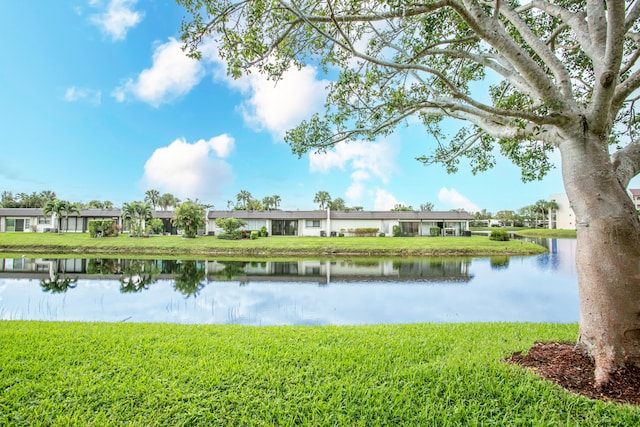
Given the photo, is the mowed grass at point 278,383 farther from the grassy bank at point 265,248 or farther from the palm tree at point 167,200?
the palm tree at point 167,200

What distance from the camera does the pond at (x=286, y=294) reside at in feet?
25.9

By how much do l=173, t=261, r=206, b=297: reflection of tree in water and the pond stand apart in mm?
36

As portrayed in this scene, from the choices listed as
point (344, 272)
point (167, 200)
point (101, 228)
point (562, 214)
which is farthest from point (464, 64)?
point (167, 200)

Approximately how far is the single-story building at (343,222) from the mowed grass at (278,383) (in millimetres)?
33746

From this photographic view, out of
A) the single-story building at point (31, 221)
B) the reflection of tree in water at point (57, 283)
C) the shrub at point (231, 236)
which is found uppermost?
the single-story building at point (31, 221)

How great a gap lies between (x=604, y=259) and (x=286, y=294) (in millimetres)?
8516

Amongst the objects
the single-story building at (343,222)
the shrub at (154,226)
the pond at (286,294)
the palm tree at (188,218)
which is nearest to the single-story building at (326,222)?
the single-story building at (343,222)

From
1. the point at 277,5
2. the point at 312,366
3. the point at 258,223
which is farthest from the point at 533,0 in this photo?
the point at 258,223

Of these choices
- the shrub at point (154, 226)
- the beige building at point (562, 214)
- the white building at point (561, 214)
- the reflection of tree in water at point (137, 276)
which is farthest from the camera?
the white building at point (561, 214)

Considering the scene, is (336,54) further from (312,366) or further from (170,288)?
(170,288)

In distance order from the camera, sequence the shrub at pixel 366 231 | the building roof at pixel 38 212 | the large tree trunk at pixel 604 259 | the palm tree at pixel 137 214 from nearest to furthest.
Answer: the large tree trunk at pixel 604 259, the palm tree at pixel 137 214, the shrub at pixel 366 231, the building roof at pixel 38 212

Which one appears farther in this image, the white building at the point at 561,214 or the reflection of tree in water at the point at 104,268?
the white building at the point at 561,214

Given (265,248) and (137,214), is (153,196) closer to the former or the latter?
(137,214)

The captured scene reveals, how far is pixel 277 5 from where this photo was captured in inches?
182
